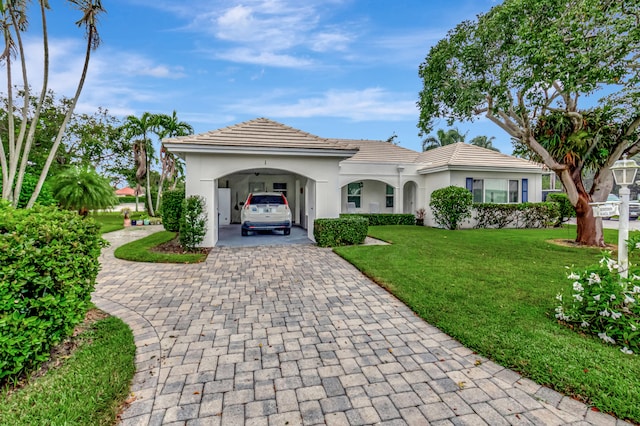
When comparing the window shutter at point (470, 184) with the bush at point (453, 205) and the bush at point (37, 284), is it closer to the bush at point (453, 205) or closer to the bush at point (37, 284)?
the bush at point (453, 205)

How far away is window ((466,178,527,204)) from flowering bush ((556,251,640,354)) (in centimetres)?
1355

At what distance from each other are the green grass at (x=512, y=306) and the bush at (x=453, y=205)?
501cm

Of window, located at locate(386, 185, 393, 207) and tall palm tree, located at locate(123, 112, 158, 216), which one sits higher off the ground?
tall palm tree, located at locate(123, 112, 158, 216)

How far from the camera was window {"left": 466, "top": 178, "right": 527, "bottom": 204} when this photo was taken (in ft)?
55.3

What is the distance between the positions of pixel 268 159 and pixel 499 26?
7769 millimetres

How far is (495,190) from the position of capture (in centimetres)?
1705

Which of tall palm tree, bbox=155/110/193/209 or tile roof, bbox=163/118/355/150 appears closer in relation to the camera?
tile roof, bbox=163/118/355/150

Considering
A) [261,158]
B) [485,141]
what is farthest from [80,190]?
[485,141]

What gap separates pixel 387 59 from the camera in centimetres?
1326

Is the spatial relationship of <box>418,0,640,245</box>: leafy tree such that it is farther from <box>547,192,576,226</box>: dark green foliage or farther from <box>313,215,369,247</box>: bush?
<box>547,192,576,226</box>: dark green foliage

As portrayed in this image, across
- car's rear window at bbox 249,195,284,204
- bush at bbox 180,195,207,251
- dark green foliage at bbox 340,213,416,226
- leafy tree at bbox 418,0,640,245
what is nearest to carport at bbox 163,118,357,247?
bush at bbox 180,195,207,251

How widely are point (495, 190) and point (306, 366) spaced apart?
17.3 meters

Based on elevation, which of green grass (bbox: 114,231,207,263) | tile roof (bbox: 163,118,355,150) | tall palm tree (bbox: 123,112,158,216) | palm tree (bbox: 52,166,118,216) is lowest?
green grass (bbox: 114,231,207,263)

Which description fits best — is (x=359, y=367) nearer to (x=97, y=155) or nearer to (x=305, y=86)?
(x=305, y=86)
